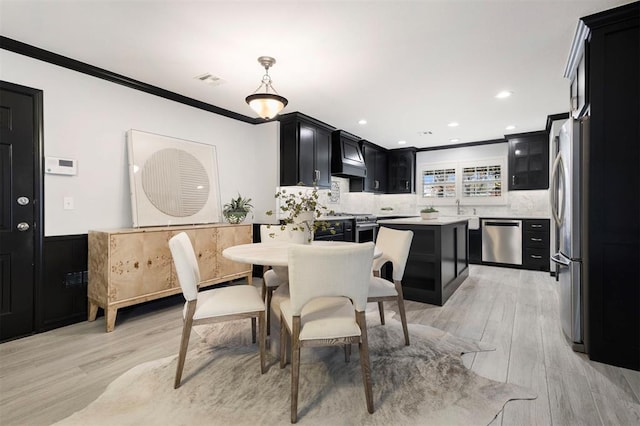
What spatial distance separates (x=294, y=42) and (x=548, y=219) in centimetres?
507

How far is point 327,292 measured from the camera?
5.67 ft

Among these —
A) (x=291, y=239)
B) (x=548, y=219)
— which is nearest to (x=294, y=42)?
(x=291, y=239)

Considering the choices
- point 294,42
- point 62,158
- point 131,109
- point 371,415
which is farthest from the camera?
point 131,109

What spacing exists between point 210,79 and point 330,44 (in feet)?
4.80

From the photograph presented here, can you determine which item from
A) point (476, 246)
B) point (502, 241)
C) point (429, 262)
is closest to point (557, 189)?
point (429, 262)

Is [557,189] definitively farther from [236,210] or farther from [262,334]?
[236,210]

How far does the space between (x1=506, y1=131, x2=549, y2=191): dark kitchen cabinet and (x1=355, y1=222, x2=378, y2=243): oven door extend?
8.87 ft

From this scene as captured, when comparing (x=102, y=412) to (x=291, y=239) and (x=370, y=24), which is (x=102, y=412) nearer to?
(x=291, y=239)

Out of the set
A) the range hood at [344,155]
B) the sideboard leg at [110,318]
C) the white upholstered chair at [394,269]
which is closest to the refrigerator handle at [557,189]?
the white upholstered chair at [394,269]

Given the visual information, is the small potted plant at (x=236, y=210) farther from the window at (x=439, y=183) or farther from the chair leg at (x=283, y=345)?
the window at (x=439, y=183)

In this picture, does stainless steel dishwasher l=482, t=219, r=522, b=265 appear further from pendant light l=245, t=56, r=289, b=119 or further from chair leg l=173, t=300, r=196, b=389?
chair leg l=173, t=300, r=196, b=389

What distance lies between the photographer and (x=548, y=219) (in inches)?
209

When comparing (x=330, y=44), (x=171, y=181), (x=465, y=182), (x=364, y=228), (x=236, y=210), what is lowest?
(x=364, y=228)

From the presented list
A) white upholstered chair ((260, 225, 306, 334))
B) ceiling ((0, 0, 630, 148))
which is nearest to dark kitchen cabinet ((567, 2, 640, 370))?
ceiling ((0, 0, 630, 148))
